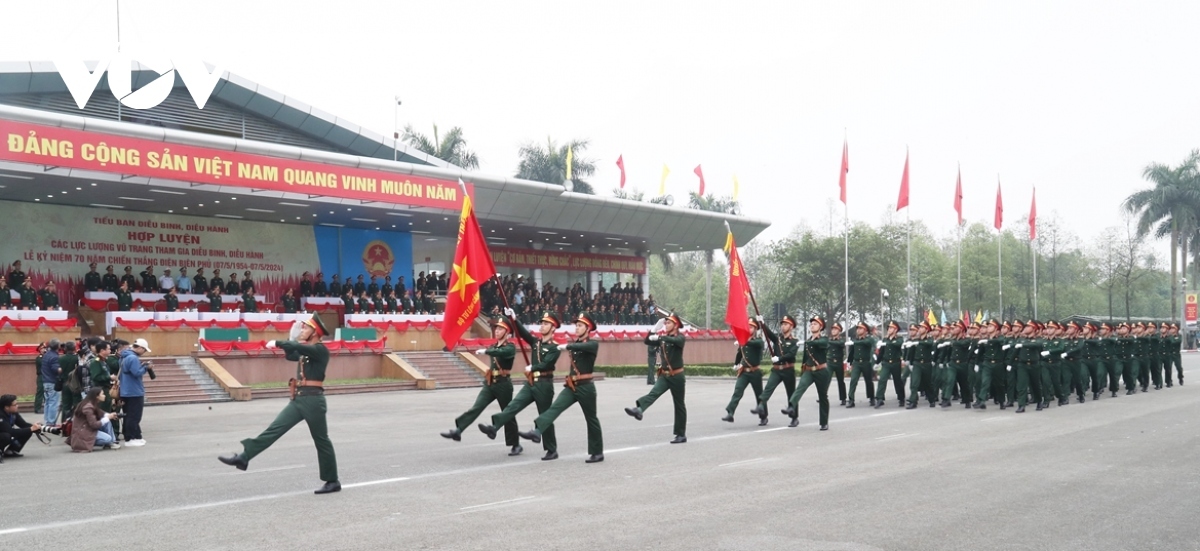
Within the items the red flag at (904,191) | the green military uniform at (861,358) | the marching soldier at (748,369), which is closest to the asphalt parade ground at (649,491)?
the marching soldier at (748,369)

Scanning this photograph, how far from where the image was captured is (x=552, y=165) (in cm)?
6419

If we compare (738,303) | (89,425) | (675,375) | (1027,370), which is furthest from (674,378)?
(1027,370)

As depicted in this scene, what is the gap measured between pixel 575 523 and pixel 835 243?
54578mm

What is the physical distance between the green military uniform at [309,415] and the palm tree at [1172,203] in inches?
2858

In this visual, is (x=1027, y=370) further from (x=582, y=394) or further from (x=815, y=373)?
(x=582, y=394)

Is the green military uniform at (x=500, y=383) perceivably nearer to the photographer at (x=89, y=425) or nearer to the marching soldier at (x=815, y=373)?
the photographer at (x=89, y=425)

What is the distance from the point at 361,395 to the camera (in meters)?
26.2

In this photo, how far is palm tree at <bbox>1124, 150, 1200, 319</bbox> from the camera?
71.0 m

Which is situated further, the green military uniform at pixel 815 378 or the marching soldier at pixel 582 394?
the green military uniform at pixel 815 378

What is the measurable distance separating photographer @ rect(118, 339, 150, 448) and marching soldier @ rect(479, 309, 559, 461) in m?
5.63

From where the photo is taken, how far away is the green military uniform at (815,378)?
16.1 meters

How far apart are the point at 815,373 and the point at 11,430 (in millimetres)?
10987

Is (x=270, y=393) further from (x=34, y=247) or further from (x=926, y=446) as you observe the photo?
(x=926, y=446)
